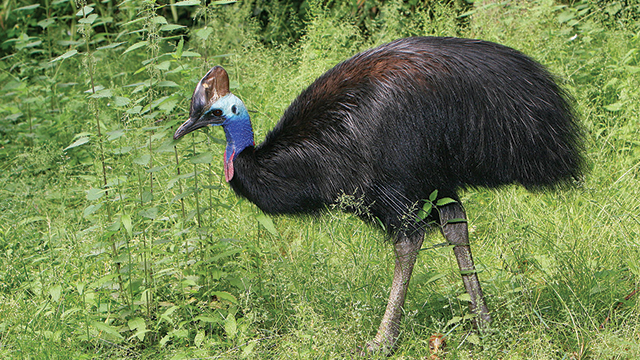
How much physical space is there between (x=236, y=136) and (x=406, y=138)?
728 mm

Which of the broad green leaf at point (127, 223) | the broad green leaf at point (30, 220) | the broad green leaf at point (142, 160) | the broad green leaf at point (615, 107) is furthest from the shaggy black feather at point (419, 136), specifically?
the broad green leaf at point (30, 220)

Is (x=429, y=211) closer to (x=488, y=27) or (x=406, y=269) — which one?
(x=406, y=269)

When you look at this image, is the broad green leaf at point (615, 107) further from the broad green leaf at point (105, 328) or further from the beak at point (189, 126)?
the broad green leaf at point (105, 328)

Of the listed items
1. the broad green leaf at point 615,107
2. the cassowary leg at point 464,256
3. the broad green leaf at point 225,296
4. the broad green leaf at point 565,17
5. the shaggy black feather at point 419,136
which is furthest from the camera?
the broad green leaf at point 565,17

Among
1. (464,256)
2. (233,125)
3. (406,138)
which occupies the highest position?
(406,138)

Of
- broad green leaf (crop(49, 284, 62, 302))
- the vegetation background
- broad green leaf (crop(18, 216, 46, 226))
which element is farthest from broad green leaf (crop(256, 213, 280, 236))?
broad green leaf (crop(18, 216, 46, 226))

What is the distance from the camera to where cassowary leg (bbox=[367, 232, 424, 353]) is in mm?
2979

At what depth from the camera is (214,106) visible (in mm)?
2959

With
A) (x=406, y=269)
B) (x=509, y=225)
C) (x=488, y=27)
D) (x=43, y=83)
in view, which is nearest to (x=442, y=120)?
(x=406, y=269)

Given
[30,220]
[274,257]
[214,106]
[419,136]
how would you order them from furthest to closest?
[30,220], [274,257], [214,106], [419,136]

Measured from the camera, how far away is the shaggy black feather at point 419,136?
275cm

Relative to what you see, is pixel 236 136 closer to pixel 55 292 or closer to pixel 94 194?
pixel 94 194

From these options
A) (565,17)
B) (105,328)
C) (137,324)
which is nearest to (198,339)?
(137,324)

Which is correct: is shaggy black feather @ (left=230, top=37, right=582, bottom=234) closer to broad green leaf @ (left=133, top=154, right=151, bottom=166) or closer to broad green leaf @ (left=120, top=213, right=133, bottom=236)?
broad green leaf @ (left=133, top=154, right=151, bottom=166)
